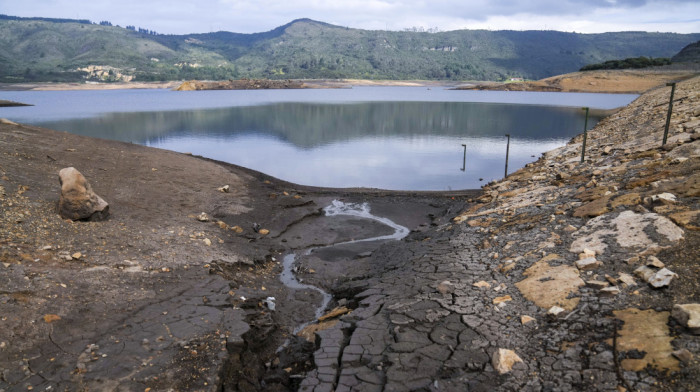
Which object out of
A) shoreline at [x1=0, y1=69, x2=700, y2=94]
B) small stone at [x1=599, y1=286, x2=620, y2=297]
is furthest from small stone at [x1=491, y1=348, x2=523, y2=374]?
shoreline at [x1=0, y1=69, x2=700, y2=94]

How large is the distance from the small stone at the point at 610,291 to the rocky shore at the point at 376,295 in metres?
0.02

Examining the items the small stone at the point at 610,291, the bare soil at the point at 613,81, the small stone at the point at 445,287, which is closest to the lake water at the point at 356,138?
the small stone at the point at 445,287

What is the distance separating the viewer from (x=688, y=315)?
201 inches

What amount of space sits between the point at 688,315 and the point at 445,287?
154 inches

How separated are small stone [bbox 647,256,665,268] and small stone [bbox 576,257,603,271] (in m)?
0.82

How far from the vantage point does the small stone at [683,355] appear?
4670mm

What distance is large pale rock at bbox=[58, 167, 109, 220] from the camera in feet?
34.8

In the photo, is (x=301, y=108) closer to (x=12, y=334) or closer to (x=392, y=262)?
(x=392, y=262)

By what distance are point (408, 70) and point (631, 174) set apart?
18075 cm

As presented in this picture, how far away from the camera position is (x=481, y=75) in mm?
180125

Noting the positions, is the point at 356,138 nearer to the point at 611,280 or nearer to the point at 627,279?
the point at 611,280

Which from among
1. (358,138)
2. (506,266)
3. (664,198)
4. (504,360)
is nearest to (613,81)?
(358,138)

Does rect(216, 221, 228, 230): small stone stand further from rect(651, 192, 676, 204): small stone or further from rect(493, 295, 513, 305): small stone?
rect(651, 192, 676, 204): small stone

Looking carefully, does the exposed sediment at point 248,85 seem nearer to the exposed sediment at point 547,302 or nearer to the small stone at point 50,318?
the exposed sediment at point 547,302
